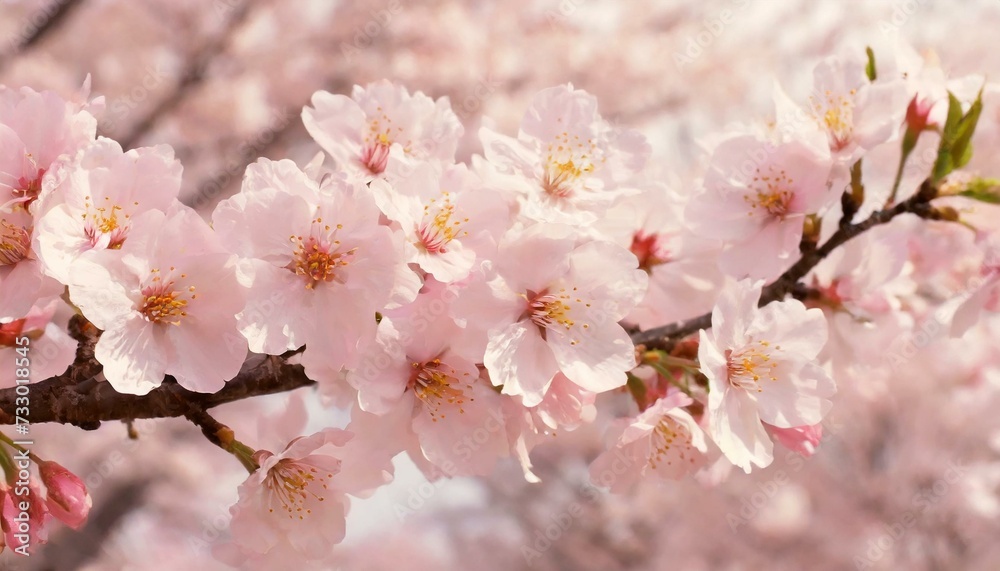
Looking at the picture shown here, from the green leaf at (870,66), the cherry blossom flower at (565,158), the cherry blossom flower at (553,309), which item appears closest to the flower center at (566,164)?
the cherry blossom flower at (565,158)

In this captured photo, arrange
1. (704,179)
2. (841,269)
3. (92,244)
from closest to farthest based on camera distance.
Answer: (92,244)
(704,179)
(841,269)

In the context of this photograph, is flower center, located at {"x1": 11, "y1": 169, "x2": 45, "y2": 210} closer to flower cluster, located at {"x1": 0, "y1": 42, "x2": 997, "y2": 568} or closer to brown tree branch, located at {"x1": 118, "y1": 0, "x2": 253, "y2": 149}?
flower cluster, located at {"x1": 0, "y1": 42, "x2": 997, "y2": 568}

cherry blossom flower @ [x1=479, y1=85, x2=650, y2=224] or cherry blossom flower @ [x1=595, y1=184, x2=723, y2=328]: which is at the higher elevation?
cherry blossom flower @ [x1=479, y1=85, x2=650, y2=224]

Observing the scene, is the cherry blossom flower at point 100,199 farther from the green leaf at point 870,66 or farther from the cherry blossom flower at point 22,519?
the green leaf at point 870,66

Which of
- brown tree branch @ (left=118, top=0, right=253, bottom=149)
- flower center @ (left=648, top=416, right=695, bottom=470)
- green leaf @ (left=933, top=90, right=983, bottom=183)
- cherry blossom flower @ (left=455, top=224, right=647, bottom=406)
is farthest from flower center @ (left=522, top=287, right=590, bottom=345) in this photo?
brown tree branch @ (left=118, top=0, right=253, bottom=149)

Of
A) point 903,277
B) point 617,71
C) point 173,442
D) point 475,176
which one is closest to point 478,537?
point 173,442

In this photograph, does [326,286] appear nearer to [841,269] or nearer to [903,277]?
[841,269]

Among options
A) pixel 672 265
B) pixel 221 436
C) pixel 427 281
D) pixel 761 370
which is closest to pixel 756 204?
pixel 672 265
